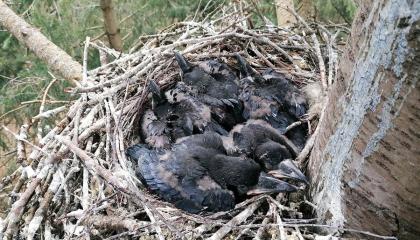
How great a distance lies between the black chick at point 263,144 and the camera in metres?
2.63

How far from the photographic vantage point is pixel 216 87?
3.27 m

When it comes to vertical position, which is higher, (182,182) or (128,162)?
(128,162)

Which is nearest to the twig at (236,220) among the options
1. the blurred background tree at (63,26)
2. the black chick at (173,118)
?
the black chick at (173,118)

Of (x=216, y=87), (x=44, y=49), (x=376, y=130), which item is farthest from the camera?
(x=44, y=49)

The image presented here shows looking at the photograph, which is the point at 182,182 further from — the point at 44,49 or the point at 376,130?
the point at 44,49

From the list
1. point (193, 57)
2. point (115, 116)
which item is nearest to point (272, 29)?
point (193, 57)

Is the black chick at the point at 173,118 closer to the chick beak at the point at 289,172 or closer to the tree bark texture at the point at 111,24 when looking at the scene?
the chick beak at the point at 289,172

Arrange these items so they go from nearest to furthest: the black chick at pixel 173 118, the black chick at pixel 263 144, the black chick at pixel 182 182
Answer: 1. the black chick at pixel 182 182
2. the black chick at pixel 263 144
3. the black chick at pixel 173 118

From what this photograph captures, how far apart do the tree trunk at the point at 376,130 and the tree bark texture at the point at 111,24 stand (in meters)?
3.11

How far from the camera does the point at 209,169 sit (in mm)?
2615

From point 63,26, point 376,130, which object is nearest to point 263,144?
point 376,130

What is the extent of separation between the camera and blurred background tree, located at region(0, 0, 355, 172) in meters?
4.84

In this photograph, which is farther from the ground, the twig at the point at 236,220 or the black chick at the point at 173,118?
the black chick at the point at 173,118

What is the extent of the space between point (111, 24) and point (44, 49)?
1.14 meters
